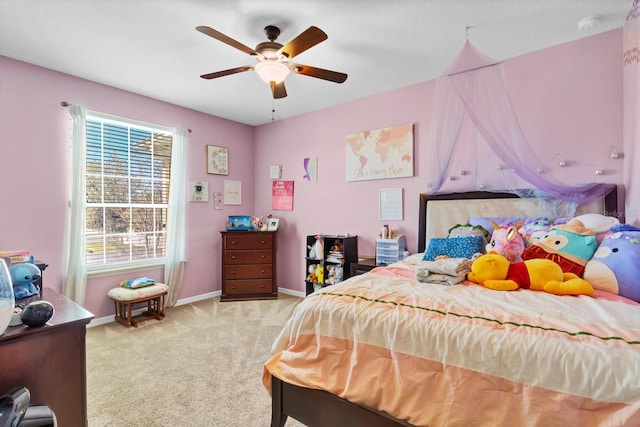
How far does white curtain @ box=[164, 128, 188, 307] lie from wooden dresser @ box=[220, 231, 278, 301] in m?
0.55

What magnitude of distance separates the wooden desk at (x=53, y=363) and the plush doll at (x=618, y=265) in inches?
104

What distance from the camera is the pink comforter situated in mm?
948

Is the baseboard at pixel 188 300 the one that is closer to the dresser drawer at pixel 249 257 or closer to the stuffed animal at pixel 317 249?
the dresser drawer at pixel 249 257

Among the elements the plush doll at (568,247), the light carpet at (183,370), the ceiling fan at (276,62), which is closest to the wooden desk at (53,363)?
the light carpet at (183,370)

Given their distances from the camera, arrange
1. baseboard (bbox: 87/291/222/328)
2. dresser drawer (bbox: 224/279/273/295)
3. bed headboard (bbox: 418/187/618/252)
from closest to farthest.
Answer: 1. bed headboard (bbox: 418/187/618/252)
2. baseboard (bbox: 87/291/222/328)
3. dresser drawer (bbox: 224/279/273/295)

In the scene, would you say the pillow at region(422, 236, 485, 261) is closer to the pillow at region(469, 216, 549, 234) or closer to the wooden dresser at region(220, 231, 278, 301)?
the pillow at region(469, 216, 549, 234)

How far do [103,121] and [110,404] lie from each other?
2.93m

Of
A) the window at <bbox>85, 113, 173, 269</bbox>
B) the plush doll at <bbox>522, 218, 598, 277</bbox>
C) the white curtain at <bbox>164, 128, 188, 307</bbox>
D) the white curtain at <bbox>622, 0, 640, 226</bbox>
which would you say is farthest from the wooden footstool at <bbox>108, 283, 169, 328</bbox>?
the white curtain at <bbox>622, 0, 640, 226</bbox>

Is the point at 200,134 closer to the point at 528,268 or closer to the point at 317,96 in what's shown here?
the point at 317,96

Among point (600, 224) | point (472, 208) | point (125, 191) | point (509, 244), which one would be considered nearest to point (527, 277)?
point (509, 244)

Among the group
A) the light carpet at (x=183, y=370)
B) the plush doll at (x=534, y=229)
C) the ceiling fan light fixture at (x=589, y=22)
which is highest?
the ceiling fan light fixture at (x=589, y=22)

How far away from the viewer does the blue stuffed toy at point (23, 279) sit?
154cm

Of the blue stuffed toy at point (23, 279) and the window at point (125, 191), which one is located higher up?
the window at point (125, 191)

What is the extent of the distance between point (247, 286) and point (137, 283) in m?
1.38
